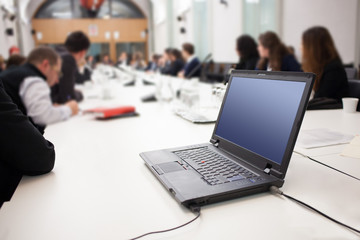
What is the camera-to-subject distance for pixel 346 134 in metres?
1.19

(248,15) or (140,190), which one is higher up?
(248,15)

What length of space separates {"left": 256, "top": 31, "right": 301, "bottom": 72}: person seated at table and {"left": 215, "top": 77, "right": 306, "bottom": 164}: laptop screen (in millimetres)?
2185

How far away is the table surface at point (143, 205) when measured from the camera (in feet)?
1.95

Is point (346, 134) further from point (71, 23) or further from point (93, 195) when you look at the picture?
point (71, 23)

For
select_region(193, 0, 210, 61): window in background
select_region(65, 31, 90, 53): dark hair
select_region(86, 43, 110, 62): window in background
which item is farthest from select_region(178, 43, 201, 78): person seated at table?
select_region(86, 43, 110, 62): window in background

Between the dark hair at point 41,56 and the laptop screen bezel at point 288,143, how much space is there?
1577 mm

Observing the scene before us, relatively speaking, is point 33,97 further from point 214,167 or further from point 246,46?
point 246,46

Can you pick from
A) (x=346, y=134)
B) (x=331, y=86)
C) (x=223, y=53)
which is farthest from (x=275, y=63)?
(x=223, y=53)

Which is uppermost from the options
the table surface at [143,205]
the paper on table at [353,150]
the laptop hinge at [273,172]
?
the laptop hinge at [273,172]

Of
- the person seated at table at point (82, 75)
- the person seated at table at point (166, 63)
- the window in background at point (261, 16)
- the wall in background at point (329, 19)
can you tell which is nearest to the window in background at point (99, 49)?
the person seated at table at point (166, 63)

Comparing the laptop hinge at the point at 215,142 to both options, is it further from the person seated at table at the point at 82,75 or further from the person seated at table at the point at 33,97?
the person seated at table at the point at 82,75

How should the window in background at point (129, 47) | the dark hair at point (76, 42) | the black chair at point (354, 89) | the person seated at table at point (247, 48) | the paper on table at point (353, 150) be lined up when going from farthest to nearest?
the window in background at point (129, 47) → the person seated at table at point (247, 48) → the dark hair at point (76, 42) → the black chair at point (354, 89) → the paper on table at point (353, 150)

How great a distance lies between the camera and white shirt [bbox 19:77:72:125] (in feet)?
5.80

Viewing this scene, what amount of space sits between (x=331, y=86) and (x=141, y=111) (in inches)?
48.4
